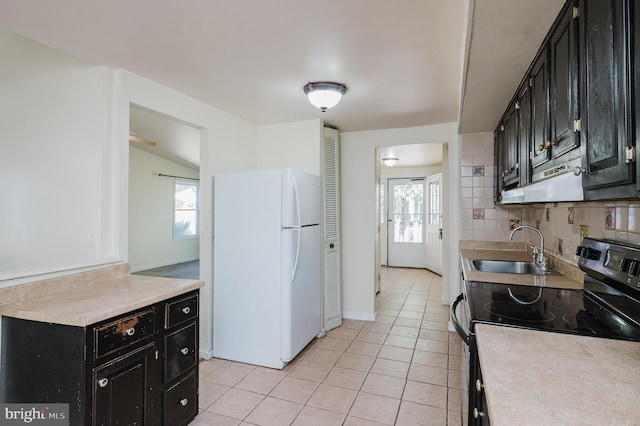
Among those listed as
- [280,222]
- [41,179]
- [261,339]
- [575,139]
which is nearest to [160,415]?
[261,339]

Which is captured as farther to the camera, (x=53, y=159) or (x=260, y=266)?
(x=260, y=266)

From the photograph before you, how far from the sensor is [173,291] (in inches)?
74.5

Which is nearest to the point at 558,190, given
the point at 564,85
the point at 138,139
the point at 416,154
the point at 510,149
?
the point at 564,85

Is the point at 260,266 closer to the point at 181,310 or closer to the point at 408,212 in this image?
the point at 181,310

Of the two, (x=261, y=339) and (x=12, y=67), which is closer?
(x=12, y=67)

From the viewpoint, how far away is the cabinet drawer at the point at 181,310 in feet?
6.18

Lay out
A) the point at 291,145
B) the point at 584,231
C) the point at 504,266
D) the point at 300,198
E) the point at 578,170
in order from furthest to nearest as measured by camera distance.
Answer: the point at 291,145
the point at 300,198
the point at 504,266
the point at 584,231
the point at 578,170

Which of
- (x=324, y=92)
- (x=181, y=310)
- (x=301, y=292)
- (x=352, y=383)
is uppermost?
(x=324, y=92)

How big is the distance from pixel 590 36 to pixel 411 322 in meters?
3.46

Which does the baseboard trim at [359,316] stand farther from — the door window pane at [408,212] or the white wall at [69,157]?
the door window pane at [408,212]

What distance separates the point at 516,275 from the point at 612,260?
764 millimetres

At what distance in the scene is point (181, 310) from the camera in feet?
6.45

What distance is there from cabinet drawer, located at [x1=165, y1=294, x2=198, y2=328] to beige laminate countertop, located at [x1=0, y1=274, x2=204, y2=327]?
64 millimetres

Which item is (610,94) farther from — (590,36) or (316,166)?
(316,166)
